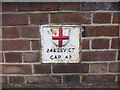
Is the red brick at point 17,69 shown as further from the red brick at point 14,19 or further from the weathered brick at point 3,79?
the red brick at point 14,19

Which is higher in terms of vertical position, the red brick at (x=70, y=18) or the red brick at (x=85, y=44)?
A: the red brick at (x=70, y=18)

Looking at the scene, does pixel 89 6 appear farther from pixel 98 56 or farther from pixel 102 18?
pixel 98 56

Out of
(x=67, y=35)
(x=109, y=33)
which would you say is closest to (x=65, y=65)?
(x=67, y=35)

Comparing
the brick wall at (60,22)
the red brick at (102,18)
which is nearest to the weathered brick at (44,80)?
the brick wall at (60,22)

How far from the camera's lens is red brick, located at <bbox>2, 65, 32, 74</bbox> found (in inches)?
62.6

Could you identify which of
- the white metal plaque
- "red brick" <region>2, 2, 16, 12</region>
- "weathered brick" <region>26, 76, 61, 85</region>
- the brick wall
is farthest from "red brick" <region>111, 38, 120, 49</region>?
"red brick" <region>2, 2, 16, 12</region>

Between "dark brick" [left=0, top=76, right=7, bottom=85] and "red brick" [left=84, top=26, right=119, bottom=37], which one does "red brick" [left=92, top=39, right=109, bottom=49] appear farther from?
"dark brick" [left=0, top=76, right=7, bottom=85]

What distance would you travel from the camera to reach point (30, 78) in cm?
161

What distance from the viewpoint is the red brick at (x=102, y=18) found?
149 cm

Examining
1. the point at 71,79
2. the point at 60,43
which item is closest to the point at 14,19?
the point at 60,43

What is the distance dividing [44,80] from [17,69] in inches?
Answer: 7.1

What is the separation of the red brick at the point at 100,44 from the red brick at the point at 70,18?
134 millimetres

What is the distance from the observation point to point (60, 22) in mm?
1500

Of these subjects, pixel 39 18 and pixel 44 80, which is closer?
pixel 39 18
